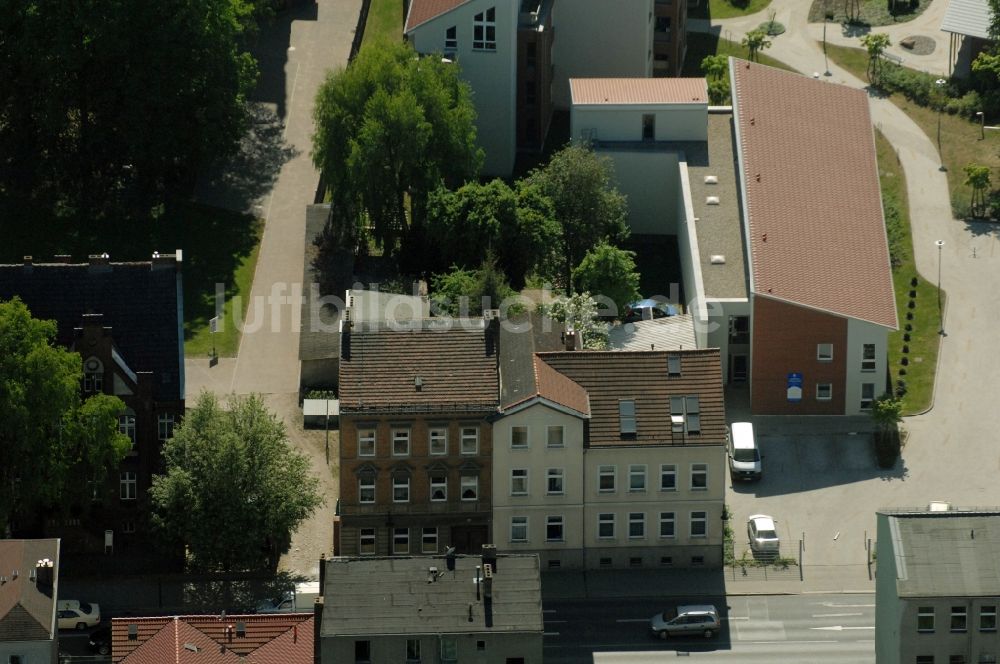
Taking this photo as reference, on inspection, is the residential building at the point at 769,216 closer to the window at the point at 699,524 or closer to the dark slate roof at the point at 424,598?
the window at the point at 699,524

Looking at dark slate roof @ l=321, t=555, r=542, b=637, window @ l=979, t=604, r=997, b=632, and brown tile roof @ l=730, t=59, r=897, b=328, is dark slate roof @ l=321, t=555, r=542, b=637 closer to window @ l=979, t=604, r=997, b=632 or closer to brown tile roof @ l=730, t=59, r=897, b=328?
window @ l=979, t=604, r=997, b=632

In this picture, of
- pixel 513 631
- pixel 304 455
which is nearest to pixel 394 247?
pixel 304 455

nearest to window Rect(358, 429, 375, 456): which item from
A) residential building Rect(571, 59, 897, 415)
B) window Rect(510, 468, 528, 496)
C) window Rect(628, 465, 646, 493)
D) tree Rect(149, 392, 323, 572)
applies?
tree Rect(149, 392, 323, 572)

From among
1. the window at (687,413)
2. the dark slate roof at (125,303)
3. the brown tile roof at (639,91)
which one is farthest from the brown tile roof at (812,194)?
the dark slate roof at (125,303)

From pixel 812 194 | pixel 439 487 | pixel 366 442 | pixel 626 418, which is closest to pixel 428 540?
pixel 439 487

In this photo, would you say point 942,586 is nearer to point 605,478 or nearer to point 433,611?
point 605,478

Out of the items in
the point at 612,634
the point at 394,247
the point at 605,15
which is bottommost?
the point at 612,634

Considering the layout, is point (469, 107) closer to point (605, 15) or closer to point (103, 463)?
point (605, 15)
